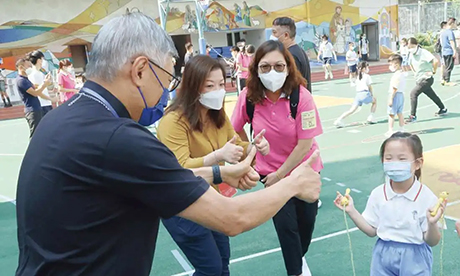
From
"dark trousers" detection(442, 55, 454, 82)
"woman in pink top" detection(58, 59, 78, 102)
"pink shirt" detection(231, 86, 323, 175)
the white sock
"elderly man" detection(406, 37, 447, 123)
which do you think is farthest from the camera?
"dark trousers" detection(442, 55, 454, 82)

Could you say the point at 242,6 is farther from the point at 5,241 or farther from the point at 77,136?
the point at 77,136

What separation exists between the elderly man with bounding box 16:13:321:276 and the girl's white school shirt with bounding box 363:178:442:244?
4.52ft

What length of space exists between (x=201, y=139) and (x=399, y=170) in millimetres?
1276

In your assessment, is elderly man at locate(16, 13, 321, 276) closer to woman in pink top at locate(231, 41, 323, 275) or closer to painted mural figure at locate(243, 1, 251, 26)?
woman in pink top at locate(231, 41, 323, 275)

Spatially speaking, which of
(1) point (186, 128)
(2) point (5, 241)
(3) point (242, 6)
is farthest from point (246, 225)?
(3) point (242, 6)

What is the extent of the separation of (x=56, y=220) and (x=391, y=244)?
2024mm

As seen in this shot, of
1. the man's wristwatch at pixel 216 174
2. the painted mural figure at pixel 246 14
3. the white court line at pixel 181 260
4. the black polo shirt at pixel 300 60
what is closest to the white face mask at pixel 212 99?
the man's wristwatch at pixel 216 174

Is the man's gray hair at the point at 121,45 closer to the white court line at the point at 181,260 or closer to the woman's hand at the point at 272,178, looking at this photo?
the woman's hand at the point at 272,178

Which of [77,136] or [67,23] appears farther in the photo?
[67,23]

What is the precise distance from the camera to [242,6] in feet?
85.0

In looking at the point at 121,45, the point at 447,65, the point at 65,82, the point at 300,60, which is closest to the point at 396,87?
the point at 300,60

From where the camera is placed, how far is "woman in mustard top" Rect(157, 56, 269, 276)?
8.85 ft

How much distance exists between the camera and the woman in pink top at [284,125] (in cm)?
321

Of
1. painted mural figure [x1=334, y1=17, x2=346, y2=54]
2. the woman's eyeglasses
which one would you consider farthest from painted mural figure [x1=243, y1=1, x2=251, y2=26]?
the woman's eyeglasses
